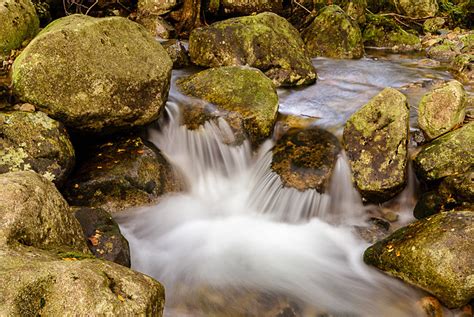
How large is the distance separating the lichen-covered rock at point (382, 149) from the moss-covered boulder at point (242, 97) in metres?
1.51

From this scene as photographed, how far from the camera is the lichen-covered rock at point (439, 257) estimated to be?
3848 millimetres

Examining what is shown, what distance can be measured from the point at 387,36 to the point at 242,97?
904cm

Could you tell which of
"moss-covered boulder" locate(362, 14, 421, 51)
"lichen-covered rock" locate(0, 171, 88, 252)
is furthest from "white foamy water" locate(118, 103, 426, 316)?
"moss-covered boulder" locate(362, 14, 421, 51)

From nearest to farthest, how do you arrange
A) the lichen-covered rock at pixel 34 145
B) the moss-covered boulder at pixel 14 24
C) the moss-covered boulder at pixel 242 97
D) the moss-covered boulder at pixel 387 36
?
1. the lichen-covered rock at pixel 34 145
2. the moss-covered boulder at pixel 14 24
3. the moss-covered boulder at pixel 242 97
4. the moss-covered boulder at pixel 387 36

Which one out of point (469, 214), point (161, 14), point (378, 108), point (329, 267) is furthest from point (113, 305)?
point (161, 14)

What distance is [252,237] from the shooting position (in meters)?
5.37

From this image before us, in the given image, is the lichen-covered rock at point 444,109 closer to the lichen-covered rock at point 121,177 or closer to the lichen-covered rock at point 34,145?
the lichen-covered rock at point 121,177

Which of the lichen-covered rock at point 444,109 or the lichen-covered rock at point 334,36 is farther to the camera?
the lichen-covered rock at point 334,36

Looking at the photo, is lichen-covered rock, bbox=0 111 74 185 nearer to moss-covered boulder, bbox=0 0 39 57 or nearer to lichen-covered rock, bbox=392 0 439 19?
moss-covered boulder, bbox=0 0 39 57

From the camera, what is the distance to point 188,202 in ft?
19.1


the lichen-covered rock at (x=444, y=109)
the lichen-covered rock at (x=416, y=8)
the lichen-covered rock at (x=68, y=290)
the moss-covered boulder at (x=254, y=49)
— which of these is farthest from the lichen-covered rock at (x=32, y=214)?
the lichen-covered rock at (x=416, y=8)

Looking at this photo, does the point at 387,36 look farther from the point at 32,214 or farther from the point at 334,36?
the point at 32,214

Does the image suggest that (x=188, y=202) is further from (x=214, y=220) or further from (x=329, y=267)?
(x=329, y=267)

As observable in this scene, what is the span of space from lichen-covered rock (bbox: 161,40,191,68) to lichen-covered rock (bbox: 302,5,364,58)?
399 centimetres
